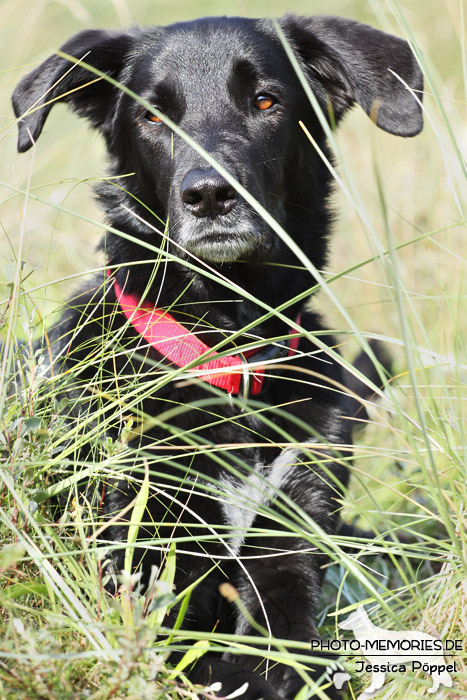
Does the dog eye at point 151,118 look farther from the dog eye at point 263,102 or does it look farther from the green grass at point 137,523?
the green grass at point 137,523

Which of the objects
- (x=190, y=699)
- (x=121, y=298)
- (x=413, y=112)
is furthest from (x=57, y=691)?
(x=413, y=112)

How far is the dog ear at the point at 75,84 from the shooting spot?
7.45 feet

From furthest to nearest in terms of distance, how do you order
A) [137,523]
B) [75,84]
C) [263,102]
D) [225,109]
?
[75,84] < [263,102] < [225,109] < [137,523]

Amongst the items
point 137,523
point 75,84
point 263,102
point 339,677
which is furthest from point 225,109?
point 339,677

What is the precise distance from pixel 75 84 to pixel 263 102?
0.69 m

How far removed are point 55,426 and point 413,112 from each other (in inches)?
56.9

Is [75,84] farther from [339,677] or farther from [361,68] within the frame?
[339,677]

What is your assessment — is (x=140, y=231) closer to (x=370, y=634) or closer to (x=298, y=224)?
(x=298, y=224)

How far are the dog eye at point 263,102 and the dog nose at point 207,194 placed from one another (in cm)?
46

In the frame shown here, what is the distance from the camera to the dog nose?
2.04 m

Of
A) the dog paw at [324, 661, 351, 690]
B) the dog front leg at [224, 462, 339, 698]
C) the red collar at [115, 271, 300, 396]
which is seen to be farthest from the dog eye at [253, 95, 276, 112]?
the dog paw at [324, 661, 351, 690]

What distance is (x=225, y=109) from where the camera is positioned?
2.33 m

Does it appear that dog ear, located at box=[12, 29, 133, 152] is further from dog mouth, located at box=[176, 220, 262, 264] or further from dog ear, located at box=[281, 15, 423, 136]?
dog ear, located at box=[281, 15, 423, 136]

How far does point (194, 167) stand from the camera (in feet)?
6.97
